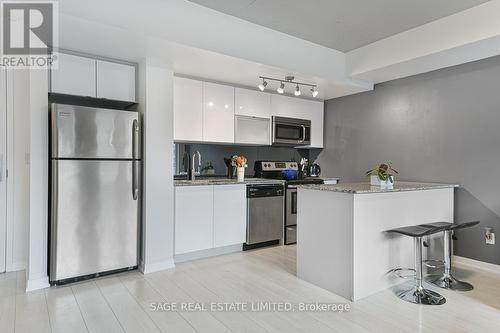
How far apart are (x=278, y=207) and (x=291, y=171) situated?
2.18 ft

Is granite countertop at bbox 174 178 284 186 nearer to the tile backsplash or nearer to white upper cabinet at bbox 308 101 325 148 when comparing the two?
the tile backsplash

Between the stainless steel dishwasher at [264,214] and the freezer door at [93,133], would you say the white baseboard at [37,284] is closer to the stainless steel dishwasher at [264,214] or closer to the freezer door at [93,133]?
the freezer door at [93,133]

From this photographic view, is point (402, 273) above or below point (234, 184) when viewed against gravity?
below

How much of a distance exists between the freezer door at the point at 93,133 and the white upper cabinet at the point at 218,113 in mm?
1053

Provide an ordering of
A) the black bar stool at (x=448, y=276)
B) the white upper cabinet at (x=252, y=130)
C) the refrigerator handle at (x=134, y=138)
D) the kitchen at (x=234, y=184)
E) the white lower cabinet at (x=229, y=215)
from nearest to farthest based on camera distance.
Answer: the kitchen at (x=234, y=184), the black bar stool at (x=448, y=276), the refrigerator handle at (x=134, y=138), the white lower cabinet at (x=229, y=215), the white upper cabinet at (x=252, y=130)

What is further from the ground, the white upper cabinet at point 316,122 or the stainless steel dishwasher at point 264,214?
the white upper cabinet at point 316,122

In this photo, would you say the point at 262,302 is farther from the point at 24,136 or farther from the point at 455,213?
the point at 24,136

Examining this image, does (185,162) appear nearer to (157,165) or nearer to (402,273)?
(157,165)

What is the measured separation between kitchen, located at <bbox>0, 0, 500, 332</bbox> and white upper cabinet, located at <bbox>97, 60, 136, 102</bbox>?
11mm

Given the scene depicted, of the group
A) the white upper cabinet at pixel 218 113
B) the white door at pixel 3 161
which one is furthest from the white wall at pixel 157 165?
the white door at pixel 3 161

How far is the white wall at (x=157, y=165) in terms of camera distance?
3164 mm

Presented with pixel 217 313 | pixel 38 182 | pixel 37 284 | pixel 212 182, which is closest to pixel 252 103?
pixel 212 182

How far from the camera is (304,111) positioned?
4965 mm

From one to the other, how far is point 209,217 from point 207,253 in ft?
1.52
